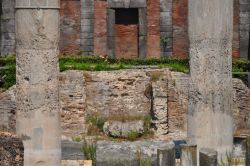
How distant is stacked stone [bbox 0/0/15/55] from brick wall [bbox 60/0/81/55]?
6.51 feet

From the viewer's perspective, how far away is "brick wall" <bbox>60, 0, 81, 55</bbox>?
90.0ft

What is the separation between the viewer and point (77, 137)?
2059 centimetres

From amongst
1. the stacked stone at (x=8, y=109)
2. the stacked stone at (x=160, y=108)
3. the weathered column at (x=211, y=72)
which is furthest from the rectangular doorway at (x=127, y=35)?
the weathered column at (x=211, y=72)

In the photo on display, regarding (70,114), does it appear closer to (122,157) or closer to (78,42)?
(78,42)

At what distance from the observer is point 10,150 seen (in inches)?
378

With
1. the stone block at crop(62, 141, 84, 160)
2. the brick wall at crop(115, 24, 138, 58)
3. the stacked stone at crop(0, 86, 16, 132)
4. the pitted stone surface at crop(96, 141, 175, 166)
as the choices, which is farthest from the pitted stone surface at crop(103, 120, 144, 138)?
the pitted stone surface at crop(96, 141, 175, 166)

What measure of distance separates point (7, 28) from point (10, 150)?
59.8 ft

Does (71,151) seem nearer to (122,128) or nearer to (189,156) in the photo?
(122,128)

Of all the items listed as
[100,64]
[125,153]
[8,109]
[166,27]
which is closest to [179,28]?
[166,27]

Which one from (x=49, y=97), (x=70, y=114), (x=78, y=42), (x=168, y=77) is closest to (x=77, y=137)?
(x=70, y=114)

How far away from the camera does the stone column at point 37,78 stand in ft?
36.1

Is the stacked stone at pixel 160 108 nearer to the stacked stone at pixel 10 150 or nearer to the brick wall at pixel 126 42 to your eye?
Result: the brick wall at pixel 126 42

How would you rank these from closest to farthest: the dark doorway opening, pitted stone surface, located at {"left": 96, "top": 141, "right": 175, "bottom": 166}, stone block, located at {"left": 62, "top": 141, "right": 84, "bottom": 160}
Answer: pitted stone surface, located at {"left": 96, "top": 141, "right": 175, "bottom": 166}, stone block, located at {"left": 62, "top": 141, "right": 84, "bottom": 160}, the dark doorway opening

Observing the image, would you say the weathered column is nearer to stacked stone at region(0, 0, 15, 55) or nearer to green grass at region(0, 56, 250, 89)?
green grass at region(0, 56, 250, 89)
